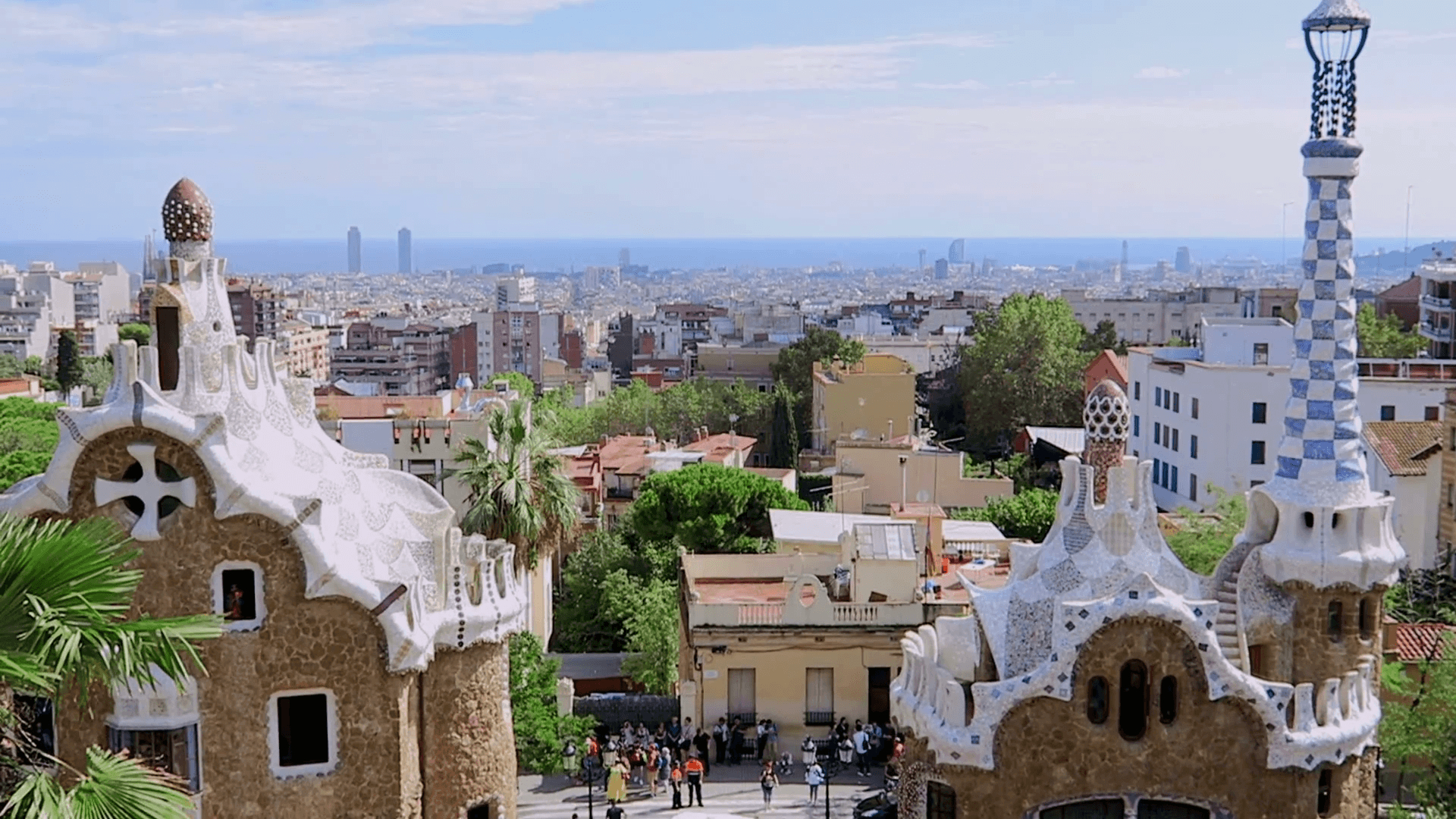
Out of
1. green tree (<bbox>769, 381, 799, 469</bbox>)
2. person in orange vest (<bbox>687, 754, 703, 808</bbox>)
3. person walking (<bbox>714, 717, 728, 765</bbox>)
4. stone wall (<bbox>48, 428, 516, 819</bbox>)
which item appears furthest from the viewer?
green tree (<bbox>769, 381, 799, 469</bbox>)

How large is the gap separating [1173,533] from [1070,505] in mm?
17714

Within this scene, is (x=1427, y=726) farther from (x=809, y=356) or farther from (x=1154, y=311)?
(x=1154, y=311)

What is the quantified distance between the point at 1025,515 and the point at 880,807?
2403cm

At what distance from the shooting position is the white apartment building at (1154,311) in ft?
559

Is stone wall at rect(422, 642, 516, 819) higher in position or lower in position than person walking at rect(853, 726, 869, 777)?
higher

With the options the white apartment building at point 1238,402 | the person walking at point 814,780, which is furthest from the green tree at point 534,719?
the white apartment building at point 1238,402

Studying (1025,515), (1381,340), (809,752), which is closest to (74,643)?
(809,752)

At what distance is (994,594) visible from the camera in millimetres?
22484

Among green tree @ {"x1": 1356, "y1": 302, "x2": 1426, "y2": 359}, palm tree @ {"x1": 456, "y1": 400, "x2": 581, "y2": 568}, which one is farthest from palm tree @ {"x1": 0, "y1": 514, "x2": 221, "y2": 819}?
green tree @ {"x1": 1356, "y1": 302, "x2": 1426, "y2": 359}

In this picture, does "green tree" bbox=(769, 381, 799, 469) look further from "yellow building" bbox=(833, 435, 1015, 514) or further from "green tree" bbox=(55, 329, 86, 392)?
"green tree" bbox=(55, 329, 86, 392)

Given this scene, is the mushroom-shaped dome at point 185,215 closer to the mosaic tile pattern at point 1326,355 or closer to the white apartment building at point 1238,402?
the mosaic tile pattern at point 1326,355

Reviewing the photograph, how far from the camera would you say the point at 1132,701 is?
21359 millimetres

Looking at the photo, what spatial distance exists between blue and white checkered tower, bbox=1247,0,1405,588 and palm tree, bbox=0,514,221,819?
52.2 feet

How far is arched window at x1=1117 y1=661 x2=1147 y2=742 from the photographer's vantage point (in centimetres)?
2120
